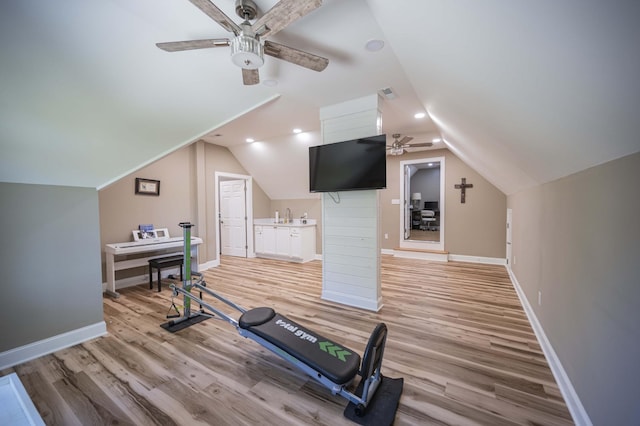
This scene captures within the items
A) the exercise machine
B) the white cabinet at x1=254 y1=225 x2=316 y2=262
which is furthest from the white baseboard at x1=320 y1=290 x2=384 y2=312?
the white cabinet at x1=254 y1=225 x2=316 y2=262

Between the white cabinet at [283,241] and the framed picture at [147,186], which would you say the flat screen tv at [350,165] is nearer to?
the white cabinet at [283,241]

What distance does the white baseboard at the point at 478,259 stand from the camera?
549 centimetres

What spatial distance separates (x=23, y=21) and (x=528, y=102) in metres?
2.88

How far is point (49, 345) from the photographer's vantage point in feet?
7.66

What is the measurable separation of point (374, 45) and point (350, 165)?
1.34 m

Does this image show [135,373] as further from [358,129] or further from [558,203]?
[558,203]

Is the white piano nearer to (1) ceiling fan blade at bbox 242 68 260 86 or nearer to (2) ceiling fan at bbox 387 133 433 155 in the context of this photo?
(1) ceiling fan blade at bbox 242 68 260 86

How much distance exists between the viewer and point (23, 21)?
4.65 feet

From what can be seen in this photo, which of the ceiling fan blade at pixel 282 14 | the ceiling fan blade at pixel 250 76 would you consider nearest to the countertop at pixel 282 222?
the ceiling fan blade at pixel 250 76

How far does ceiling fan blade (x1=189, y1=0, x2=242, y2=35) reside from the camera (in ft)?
4.33

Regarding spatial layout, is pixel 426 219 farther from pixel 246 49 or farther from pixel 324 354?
pixel 246 49

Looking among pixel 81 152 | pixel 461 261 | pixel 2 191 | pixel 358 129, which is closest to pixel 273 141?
pixel 358 129

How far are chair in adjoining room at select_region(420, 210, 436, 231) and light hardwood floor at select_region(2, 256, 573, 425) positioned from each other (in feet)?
20.5

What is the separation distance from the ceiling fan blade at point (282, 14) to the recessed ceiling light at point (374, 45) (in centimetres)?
87
